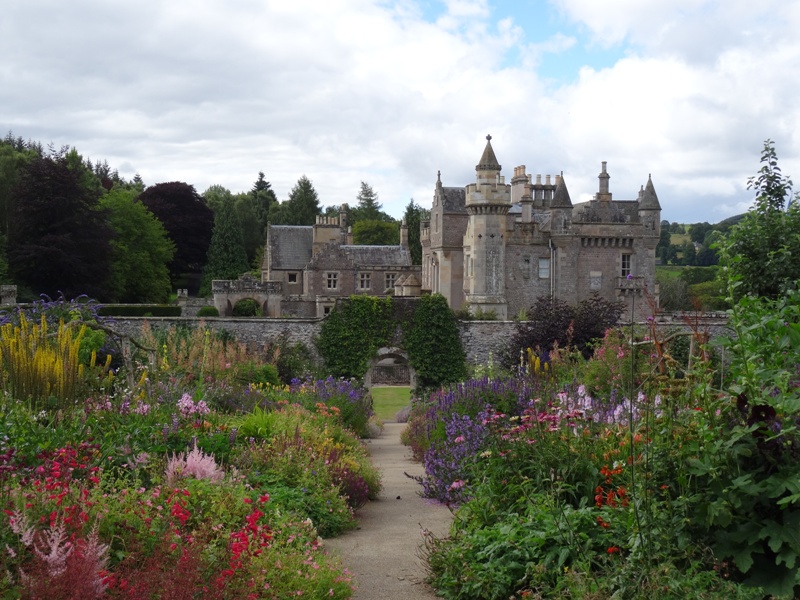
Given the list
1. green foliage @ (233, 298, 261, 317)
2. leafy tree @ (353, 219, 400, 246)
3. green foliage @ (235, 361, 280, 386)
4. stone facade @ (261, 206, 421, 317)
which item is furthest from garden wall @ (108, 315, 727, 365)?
leafy tree @ (353, 219, 400, 246)

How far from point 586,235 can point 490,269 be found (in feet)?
16.4

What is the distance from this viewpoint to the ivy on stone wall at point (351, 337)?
85.7 feet

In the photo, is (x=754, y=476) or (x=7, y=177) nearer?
(x=754, y=476)

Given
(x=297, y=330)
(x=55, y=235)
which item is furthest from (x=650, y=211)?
(x=55, y=235)

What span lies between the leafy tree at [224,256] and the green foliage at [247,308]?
17556 millimetres

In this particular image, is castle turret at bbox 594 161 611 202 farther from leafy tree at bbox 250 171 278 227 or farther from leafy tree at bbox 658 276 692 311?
leafy tree at bbox 250 171 278 227

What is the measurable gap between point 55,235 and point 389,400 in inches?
796

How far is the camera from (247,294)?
150 ft

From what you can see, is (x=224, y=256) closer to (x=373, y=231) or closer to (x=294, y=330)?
(x=373, y=231)

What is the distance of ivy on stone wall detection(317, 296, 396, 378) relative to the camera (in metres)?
26.1

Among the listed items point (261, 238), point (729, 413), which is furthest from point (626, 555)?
point (261, 238)

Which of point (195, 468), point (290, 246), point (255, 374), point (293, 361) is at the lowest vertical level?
point (293, 361)

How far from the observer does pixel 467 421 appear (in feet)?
31.9

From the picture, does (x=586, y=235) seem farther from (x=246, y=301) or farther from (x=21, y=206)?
(x=21, y=206)
